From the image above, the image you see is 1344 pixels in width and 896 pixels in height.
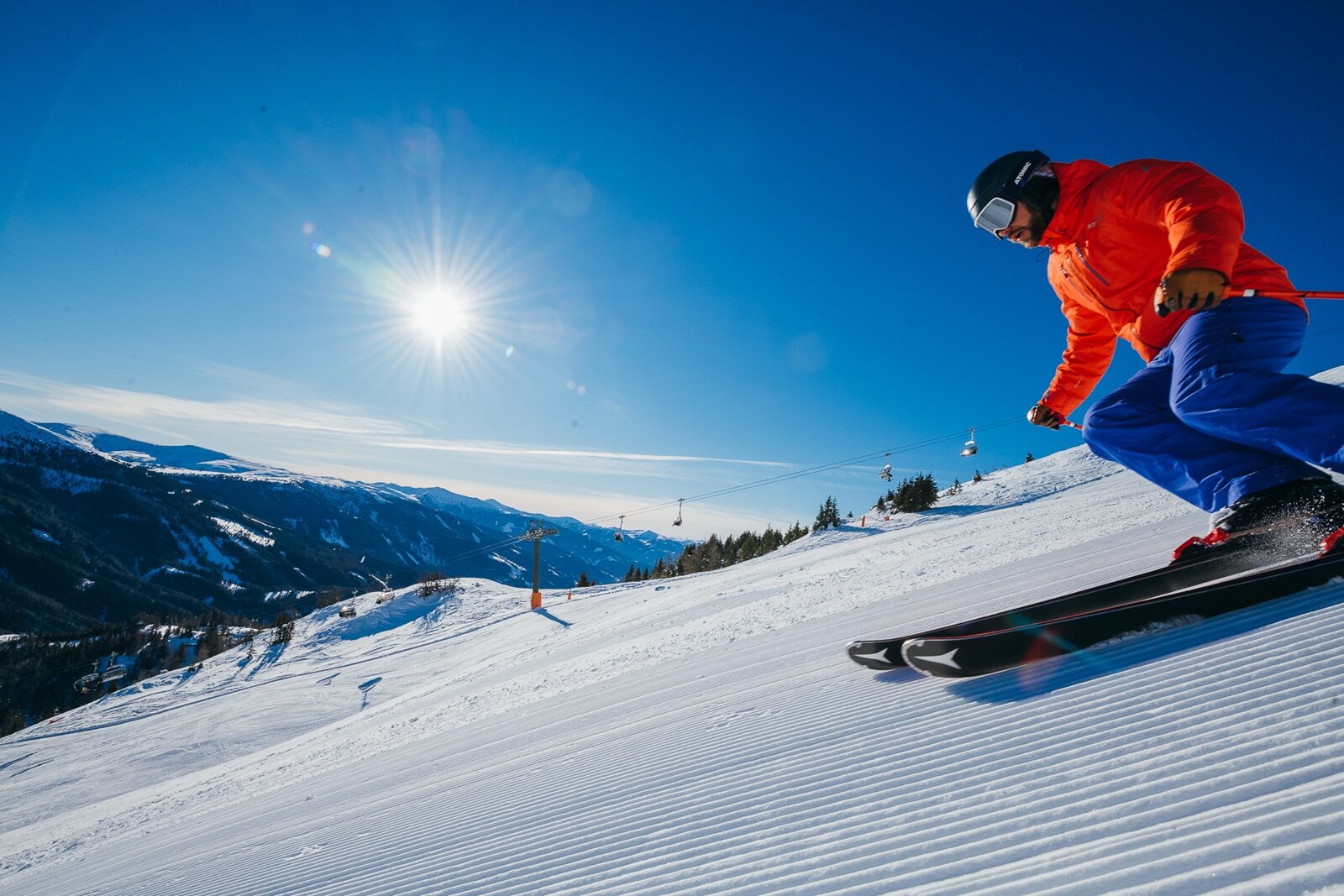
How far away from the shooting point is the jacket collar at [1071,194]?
8.46 ft

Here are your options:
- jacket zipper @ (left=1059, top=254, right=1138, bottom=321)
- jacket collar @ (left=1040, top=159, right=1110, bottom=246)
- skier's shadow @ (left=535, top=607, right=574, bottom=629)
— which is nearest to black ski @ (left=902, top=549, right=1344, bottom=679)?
jacket zipper @ (left=1059, top=254, right=1138, bottom=321)

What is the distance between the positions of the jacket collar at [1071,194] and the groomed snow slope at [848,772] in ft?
5.62

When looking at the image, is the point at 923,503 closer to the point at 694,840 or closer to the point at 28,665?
the point at 694,840

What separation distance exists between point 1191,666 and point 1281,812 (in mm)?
714

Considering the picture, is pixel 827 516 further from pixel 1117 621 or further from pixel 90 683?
pixel 90 683

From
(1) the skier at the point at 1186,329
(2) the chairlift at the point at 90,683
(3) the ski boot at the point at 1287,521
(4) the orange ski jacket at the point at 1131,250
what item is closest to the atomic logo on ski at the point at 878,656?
(3) the ski boot at the point at 1287,521

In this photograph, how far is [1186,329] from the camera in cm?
220

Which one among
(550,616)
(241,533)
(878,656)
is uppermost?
(241,533)

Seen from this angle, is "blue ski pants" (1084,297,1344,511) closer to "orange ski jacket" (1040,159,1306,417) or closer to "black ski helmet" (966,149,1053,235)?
"orange ski jacket" (1040,159,1306,417)

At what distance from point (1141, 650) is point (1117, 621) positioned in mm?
106

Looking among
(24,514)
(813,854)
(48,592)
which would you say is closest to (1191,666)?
(813,854)

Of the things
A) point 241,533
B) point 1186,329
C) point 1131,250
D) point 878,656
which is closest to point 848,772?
point 878,656

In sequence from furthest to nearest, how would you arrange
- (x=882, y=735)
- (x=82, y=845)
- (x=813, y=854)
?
(x=82, y=845) → (x=882, y=735) → (x=813, y=854)

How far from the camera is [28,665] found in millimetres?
69750
